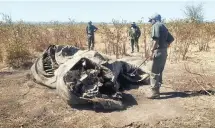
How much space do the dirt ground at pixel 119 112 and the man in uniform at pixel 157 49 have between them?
0.34 metres

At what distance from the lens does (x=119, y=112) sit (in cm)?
557

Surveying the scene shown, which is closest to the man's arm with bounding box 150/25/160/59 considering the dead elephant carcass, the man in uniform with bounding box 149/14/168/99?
the man in uniform with bounding box 149/14/168/99

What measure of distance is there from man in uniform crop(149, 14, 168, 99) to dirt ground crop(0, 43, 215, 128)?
342 millimetres

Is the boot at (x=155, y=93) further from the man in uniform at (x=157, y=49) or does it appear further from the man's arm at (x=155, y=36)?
the man's arm at (x=155, y=36)

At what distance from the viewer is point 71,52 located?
811 cm

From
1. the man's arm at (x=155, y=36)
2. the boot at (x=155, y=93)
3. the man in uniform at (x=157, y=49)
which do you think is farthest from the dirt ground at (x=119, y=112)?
the man's arm at (x=155, y=36)

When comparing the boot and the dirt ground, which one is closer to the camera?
the dirt ground

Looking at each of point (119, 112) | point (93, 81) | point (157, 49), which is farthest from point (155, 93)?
point (93, 81)

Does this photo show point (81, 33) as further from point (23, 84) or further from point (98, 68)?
point (98, 68)

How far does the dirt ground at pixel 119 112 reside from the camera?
202 inches

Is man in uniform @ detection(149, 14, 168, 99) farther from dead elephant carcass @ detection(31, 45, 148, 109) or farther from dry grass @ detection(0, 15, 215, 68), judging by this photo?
dry grass @ detection(0, 15, 215, 68)

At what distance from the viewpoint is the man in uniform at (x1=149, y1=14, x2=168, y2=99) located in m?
6.12

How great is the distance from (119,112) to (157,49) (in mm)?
1575

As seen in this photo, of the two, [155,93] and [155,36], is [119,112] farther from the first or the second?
[155,36]
